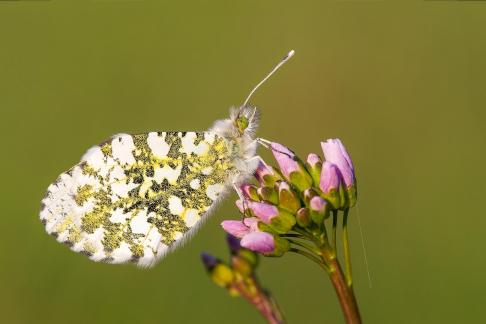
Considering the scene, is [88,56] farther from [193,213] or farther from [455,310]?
[193,213]

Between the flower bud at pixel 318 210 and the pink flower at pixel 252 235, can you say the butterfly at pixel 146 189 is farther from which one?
the flower bud at pixel 318 210

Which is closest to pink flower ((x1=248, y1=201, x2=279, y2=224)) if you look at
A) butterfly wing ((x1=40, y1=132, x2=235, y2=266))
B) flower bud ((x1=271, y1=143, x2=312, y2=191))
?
flower bud ((x1=271, y1=143, x2=312, y2=191))

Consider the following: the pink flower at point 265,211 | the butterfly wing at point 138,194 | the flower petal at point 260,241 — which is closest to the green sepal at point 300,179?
the pink flower at point 265,211

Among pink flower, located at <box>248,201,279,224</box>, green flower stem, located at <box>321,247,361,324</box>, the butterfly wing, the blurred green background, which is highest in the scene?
the blurred green background

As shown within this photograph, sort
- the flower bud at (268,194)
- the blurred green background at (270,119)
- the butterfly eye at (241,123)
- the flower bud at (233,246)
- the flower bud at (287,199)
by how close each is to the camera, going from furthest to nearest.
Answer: the blurred green background at (270,119) → the butterfly eye at (241,123) → the flower bud at (268,194) → the flower bud at (287,199) → the flower bud at (233,246)

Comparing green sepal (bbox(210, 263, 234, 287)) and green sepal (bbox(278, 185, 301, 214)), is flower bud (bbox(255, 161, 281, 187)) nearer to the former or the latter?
green sepal (bbox(278, 185, 301, 214))

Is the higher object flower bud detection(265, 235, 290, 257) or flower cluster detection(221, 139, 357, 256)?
flower cluster detection(221, 139, 357, 256)
